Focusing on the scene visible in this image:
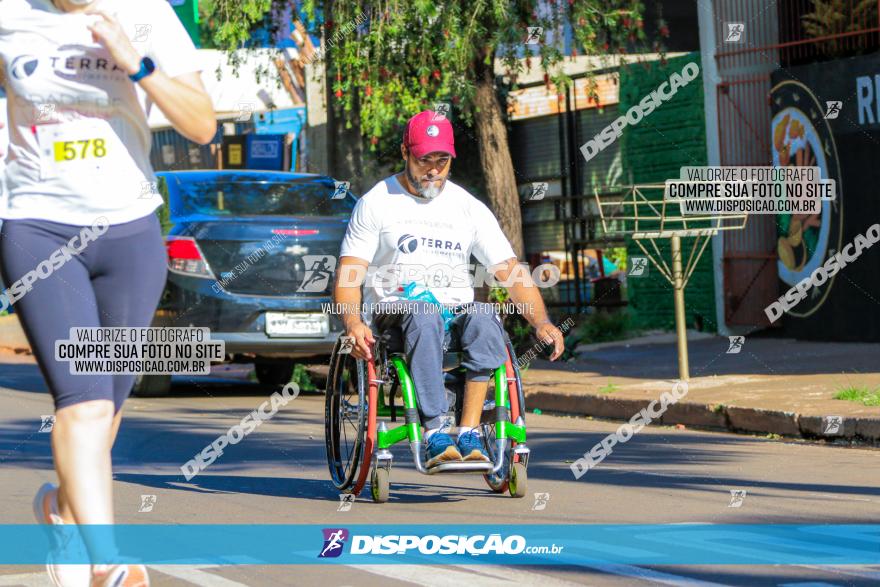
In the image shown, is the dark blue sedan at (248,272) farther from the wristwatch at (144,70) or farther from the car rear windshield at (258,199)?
the wristwatch at (144,70)

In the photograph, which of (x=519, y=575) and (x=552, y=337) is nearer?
(x=519, y=575)

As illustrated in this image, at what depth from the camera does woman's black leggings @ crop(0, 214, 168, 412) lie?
164 inches

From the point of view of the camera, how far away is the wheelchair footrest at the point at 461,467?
6746mm

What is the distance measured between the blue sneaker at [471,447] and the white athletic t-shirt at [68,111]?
2912 millimetres

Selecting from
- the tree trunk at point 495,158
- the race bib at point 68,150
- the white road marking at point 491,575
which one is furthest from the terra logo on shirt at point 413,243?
the tree trunk at point 495,158

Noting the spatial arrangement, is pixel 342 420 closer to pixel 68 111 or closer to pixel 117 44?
pixel 68 111

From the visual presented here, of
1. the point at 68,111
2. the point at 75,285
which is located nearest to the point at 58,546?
the point at 75,285

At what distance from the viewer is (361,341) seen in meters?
6.79

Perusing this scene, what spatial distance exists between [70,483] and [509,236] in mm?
11003

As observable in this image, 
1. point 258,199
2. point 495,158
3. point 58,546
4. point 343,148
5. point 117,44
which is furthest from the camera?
point 343,148

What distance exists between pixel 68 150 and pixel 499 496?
3.63 metres

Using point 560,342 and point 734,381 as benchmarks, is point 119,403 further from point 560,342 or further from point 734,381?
point 734,381

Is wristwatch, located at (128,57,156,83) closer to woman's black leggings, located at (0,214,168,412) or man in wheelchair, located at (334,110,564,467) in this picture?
woman's black leggings, located at (0,214,168,412)

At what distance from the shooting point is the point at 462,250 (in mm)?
7234
